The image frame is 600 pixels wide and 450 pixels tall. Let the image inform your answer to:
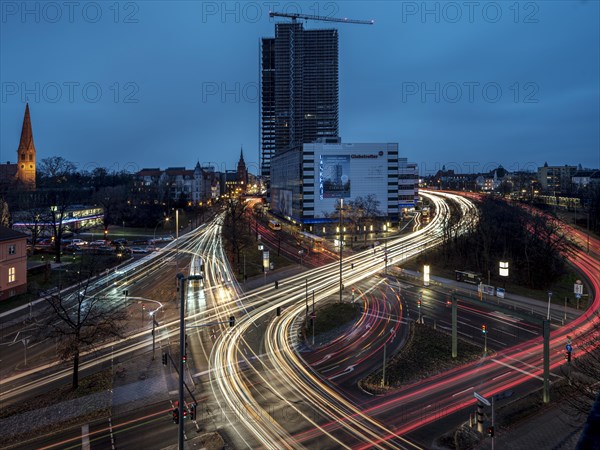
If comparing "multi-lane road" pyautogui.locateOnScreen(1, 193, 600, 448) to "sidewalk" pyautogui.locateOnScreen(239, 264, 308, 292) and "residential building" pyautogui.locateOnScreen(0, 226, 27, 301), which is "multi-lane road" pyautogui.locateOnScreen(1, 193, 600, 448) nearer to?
"sidewalk" pyautogui.locateOnScreen(239, 264, 308, 292)

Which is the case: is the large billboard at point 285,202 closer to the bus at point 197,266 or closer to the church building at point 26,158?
the bus at point 197,266

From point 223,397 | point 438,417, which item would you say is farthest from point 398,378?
point 223,397

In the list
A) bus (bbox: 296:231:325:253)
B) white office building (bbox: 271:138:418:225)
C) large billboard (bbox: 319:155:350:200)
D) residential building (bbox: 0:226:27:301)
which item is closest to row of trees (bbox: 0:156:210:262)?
residential building (bbox: 0:226:27:301)

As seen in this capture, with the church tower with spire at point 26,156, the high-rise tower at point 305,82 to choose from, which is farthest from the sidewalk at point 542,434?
the high-rise tower at point 305,82

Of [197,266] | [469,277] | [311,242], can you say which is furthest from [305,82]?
[469,277]

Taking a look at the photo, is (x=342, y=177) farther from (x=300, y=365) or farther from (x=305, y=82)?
(x=305, y=82)

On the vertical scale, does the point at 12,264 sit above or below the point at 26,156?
below

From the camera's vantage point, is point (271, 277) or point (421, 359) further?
point (271, 277)
